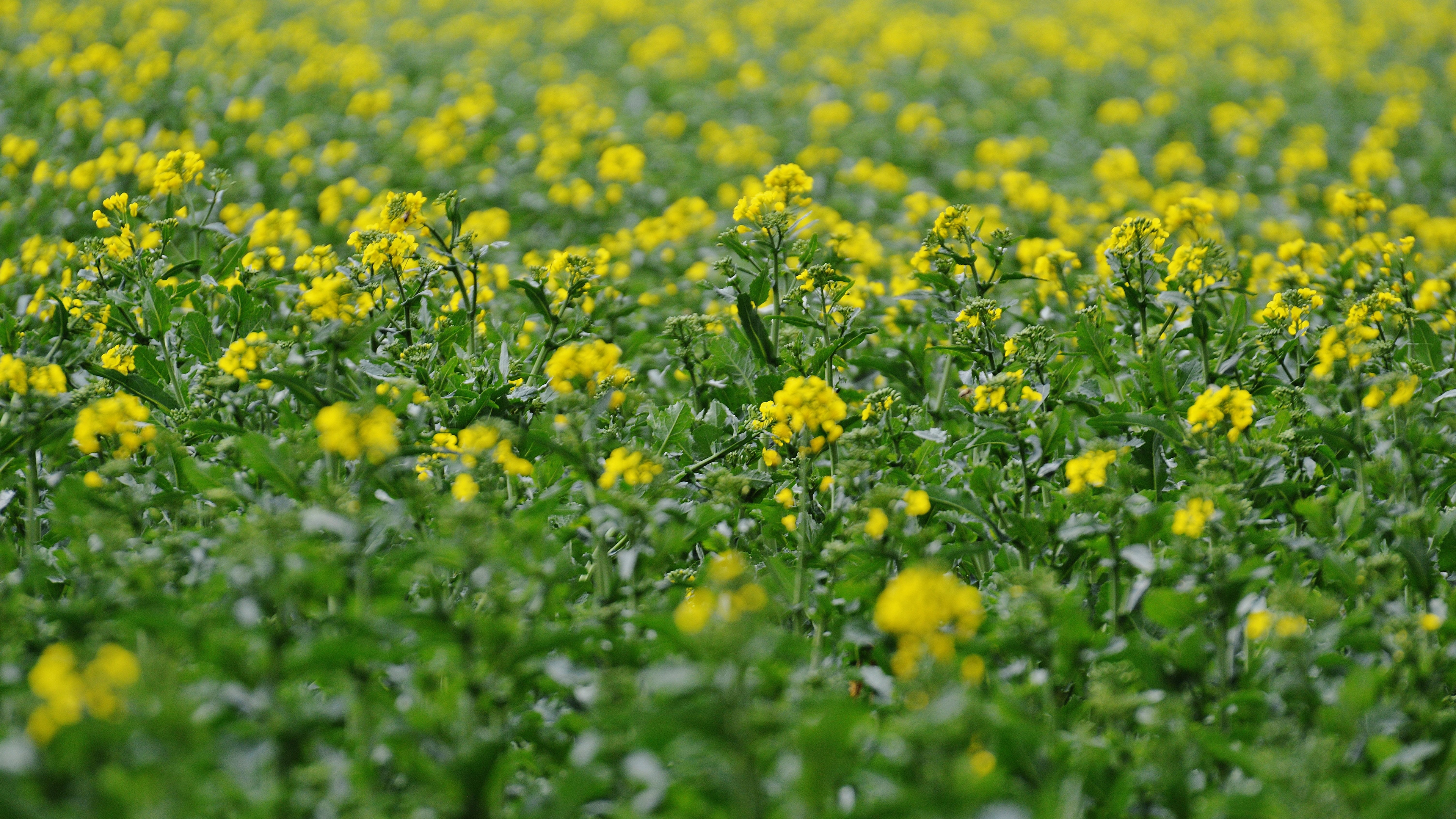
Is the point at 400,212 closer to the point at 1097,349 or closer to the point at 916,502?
the point at 916,502

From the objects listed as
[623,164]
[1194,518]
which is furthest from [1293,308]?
[623,164]

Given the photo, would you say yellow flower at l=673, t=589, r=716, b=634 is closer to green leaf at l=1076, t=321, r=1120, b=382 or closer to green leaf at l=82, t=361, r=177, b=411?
green leaf at l=1076, t=321, r=1120, b=382

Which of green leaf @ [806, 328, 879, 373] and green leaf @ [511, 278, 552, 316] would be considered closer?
green leaf @ [806, 328, 879, 373]

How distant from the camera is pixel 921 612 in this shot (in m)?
1.83

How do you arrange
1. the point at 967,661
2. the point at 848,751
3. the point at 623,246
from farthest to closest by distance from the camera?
the point at 623,246 < the point at 967,661 < the point at 848,751

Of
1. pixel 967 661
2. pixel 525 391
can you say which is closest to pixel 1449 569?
pixel 967 661

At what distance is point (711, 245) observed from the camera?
21.9ft

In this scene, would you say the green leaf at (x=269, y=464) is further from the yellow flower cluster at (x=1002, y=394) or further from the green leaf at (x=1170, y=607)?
the green leaf at (x=1170, y=607)

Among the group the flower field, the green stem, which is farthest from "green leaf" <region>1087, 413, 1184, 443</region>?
the green stem

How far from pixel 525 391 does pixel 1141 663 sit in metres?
2.05

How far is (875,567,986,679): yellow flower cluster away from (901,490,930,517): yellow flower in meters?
0.70

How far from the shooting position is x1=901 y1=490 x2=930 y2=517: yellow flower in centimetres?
Answer: 272

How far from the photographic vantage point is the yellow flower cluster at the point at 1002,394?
3.13 meters

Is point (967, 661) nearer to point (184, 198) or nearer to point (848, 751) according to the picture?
point (848, 751)
